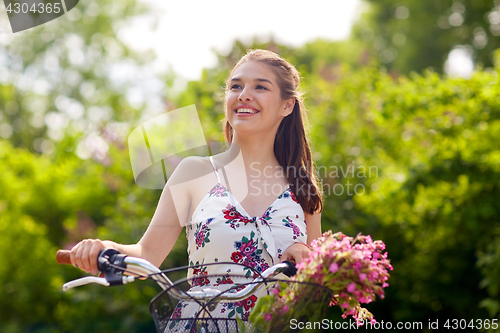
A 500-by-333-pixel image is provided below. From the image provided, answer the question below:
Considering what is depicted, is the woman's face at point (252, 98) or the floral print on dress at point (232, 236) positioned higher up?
the woman's face at point (252, 98)

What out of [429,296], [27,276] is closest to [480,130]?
[429,296]

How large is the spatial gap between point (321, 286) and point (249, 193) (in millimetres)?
889

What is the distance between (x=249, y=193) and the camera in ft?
7.53

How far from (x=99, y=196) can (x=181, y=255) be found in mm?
3454

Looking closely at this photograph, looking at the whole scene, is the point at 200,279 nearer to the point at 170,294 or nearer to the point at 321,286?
the point at 170,294

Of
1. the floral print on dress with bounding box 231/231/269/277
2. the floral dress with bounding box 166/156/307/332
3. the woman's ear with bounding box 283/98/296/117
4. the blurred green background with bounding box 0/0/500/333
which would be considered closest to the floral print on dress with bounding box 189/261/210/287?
the floral dress with bounding box 166/156/307/332

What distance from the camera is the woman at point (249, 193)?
2.05m

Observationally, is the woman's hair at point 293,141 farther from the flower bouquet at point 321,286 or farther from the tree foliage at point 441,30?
the tree foliage at point 441,30

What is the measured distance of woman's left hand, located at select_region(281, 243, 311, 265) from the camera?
2.01 metres

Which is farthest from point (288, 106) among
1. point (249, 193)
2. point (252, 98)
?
point (249, 193)

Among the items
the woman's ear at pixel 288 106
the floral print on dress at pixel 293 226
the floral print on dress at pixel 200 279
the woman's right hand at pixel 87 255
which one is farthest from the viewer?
the woman's ear at pixel 288 106

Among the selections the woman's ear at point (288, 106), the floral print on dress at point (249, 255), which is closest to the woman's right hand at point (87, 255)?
the floral print on dress at point (249, 255)

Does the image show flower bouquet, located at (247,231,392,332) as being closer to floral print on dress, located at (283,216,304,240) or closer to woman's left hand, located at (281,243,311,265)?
woman's left hand, located at (281,243,311,265)

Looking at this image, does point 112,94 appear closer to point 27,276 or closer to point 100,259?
point 27,276
